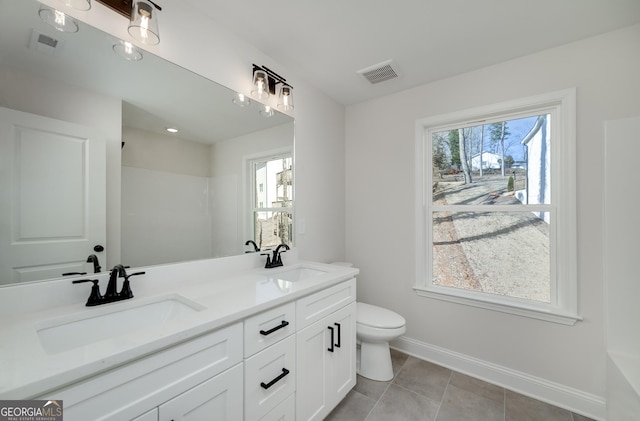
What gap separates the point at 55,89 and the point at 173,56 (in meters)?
0.56

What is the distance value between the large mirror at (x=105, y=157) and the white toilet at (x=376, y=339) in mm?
1117

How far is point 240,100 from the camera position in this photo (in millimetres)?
1703

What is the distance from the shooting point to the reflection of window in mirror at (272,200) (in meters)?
1.85

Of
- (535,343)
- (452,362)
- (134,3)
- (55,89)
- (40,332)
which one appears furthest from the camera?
(452,362)

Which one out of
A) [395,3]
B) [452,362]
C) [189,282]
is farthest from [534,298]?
[189,282]

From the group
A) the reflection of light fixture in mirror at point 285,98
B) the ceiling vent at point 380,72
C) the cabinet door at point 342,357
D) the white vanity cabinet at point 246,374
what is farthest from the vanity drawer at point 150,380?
the ceiling vent at point 380,72

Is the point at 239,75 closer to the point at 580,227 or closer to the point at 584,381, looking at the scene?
the point at 580,227

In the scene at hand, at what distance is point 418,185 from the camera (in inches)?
89.4

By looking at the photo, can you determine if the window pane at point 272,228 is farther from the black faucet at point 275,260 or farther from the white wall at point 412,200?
the white wall at point 412,200

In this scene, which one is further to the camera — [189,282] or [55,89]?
[189,282]

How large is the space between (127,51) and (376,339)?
7.47ft

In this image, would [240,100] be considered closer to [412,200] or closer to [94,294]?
[94,294]

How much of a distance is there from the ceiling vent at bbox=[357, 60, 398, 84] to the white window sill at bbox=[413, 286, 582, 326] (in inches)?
73.3

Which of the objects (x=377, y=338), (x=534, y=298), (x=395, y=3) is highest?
(x=395, y=3)
